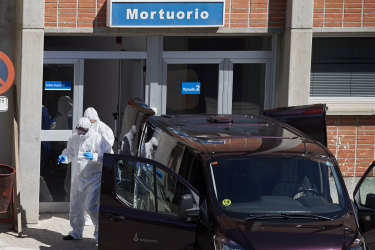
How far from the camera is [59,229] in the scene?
1271 cm

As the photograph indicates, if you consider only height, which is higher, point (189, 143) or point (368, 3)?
point (368, 3)

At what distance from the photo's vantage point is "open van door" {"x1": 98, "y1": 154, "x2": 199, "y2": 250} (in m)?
7.94

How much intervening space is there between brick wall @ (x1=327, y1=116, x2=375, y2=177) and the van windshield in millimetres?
5181

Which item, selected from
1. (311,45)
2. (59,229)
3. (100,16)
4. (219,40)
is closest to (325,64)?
(311,45)

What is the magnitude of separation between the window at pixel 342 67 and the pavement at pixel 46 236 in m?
4.21

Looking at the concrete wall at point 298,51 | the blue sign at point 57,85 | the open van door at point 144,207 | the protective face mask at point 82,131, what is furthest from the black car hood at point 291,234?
the blue sign at point 57,85

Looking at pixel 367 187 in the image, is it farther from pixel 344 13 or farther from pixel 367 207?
pixel 344 13

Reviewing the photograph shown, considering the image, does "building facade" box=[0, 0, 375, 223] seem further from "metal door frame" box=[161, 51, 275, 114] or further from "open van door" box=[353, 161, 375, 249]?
"open van door" box=[353, 161, 375, 249]

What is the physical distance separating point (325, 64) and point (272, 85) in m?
0.89

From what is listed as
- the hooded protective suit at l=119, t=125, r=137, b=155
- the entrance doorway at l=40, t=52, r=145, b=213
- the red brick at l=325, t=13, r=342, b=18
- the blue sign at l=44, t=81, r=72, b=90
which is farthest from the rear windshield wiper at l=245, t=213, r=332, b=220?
the blue sign at l=44, t=81, r=72, b=90

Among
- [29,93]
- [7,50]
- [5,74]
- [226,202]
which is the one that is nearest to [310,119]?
[226,202]

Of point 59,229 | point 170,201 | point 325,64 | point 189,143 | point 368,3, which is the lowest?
point 59,229

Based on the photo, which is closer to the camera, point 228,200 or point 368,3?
point 228,200

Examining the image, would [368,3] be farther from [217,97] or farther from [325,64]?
[217,97]
